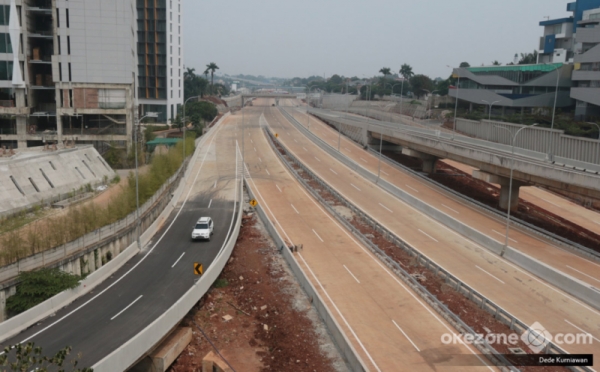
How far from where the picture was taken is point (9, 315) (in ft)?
89.9

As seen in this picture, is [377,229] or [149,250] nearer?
[149,250]

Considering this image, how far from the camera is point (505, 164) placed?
49.2m

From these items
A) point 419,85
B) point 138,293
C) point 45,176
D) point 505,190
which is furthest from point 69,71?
point 419,85

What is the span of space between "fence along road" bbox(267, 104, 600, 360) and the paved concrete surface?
1579 centimetres

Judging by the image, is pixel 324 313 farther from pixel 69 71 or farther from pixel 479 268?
pixel 69 71

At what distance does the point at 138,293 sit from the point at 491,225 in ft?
105

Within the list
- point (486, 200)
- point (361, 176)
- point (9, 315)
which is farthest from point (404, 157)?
point (9, 315)

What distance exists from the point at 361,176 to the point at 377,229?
76.0 feet

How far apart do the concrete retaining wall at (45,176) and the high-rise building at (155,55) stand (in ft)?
203

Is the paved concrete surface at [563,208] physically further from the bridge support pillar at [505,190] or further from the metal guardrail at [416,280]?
the metal guardrail at [416,280]

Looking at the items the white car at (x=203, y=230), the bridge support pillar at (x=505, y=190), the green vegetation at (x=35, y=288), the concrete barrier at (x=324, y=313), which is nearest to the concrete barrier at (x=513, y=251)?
the bridge support pillar at (x=505, y=190)

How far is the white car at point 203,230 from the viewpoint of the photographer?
4019 centimetres

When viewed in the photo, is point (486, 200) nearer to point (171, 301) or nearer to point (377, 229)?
point (377, 229)

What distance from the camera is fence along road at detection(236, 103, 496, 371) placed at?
81.0ft
